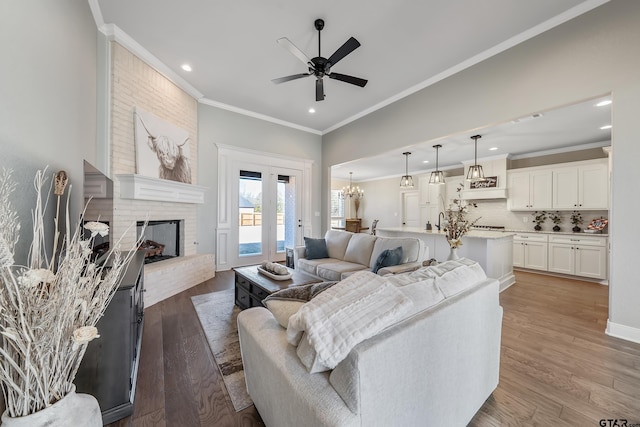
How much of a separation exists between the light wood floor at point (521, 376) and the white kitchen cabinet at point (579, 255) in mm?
2110

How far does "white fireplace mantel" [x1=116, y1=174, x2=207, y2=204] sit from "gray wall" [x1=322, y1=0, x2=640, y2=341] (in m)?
4.14

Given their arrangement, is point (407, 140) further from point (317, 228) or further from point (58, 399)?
point (58, 399)

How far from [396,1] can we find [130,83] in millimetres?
3417

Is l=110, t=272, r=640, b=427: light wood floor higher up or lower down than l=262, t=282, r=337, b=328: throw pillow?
lower down

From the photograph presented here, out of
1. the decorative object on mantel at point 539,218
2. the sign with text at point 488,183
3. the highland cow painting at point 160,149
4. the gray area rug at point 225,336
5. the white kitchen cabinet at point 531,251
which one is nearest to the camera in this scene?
the gray area rug at point 225,336

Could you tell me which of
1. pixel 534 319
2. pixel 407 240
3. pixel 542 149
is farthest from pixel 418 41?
pixel 542 149

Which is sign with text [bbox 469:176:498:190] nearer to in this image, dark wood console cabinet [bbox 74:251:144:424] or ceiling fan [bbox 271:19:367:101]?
ceiling fan [bbox 271:19:367:101]

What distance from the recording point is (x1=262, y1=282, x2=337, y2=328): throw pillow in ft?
3.96

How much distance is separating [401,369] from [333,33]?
10.9 ft

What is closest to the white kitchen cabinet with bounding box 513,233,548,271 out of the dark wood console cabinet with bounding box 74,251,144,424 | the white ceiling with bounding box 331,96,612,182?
the white ceiling with bounding box 331,96,612,182

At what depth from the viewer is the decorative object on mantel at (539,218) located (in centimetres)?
554

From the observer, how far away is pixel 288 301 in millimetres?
1254

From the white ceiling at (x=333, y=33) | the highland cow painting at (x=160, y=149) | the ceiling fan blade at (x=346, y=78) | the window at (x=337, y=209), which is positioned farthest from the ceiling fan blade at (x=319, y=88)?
the window at (x=337, y=209)

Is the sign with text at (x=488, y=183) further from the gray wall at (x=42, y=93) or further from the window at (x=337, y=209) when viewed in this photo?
the gray wall at (x=42, y=93)
